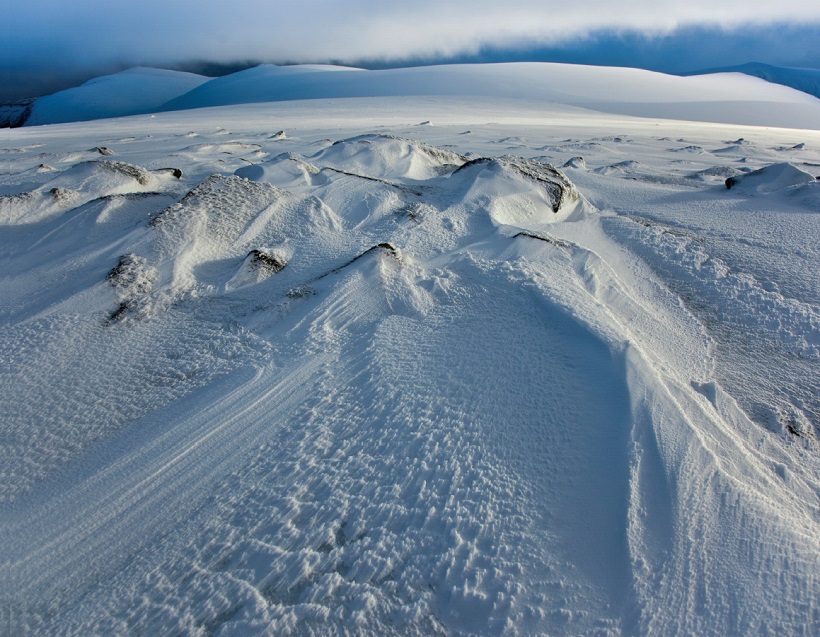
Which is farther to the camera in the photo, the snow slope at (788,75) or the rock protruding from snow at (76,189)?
the snow slope at (788,75)

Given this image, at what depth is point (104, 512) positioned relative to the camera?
51.6 inches

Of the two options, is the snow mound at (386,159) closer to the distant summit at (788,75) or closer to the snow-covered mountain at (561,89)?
the snow-covered mountain at (561,89)

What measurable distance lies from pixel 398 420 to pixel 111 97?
53234 mm

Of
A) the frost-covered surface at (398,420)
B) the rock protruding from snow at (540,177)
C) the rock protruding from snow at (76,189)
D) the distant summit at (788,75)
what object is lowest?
the frost-covered surface at (398,420)

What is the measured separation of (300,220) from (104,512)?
200 cm

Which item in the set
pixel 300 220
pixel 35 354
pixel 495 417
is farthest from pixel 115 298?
pixel 495 417

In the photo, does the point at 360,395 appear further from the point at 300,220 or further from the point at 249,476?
the point at 300,220

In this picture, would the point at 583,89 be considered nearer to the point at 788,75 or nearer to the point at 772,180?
the point at 772,180

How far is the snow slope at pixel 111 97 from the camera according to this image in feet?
137

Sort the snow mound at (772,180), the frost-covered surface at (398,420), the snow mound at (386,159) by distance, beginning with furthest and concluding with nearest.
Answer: the snow mound at (386,159) → the snow mound at (772,180) → the frost-covered surface at (398,420)

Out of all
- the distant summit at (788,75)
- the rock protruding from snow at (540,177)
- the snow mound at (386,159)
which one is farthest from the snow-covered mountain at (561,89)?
the distant summit at (788,75)

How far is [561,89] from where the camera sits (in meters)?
22.3

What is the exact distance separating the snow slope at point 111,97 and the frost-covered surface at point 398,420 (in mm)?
46567

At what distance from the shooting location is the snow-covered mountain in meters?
19.5
